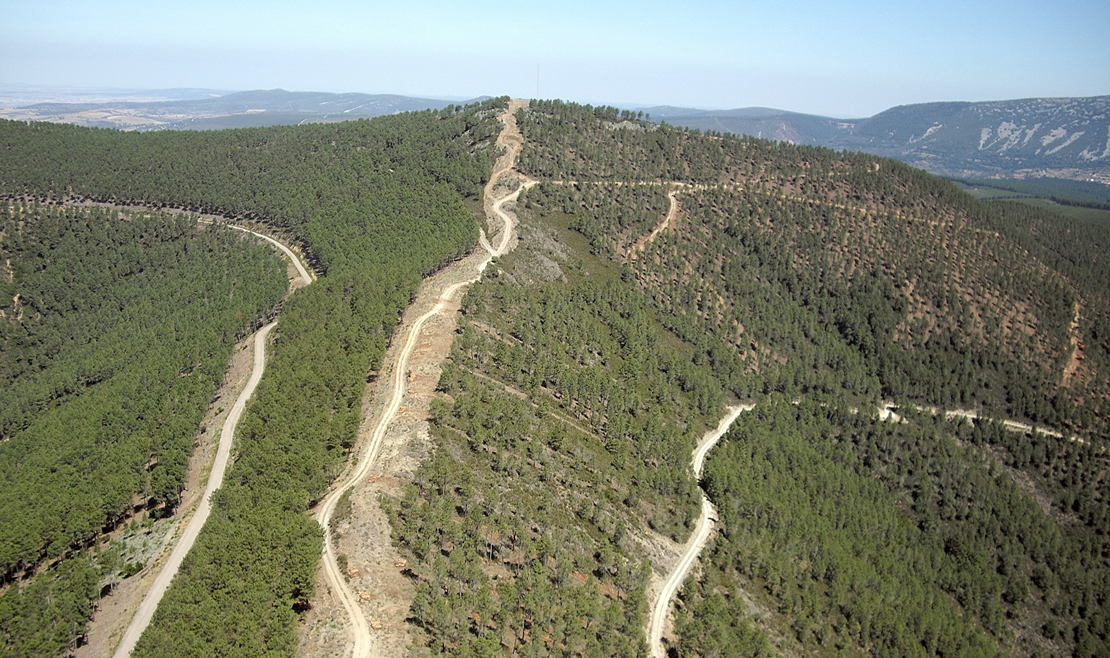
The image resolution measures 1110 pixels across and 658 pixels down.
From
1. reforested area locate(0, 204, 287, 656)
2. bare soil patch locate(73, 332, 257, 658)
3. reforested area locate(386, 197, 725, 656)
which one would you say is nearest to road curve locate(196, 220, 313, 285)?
reforested area locate(0, 204, 287, 656)

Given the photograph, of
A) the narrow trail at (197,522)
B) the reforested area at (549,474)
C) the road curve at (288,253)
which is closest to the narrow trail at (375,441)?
the reforested area at (549,474)

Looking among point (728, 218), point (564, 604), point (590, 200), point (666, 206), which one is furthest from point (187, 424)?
point (728, 218)

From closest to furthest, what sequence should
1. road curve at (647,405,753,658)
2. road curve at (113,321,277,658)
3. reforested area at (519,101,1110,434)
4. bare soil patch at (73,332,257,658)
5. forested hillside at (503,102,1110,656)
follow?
road curve at (113,321,277,658) < bare soil patch at (73,332,257,658) < road curve at (647,405,753,658) < forested hillside at (503,102,1110,656) < reforested area at (519,101,1110,434)

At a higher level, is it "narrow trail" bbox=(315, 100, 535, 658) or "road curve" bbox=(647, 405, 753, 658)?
"narrow trail" bbox=(315, 100, 535, 658)

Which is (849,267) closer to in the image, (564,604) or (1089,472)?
(1089,472)

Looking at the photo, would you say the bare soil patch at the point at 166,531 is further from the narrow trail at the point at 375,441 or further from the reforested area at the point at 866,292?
the reforested area at the point at 866,292

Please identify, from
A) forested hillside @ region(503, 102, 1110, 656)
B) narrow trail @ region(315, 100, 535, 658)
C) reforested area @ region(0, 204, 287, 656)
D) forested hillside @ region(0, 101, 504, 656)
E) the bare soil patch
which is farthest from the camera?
forested hillside @ region(503, 102, 1110, 656)

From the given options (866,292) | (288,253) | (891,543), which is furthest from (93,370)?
(866,292)

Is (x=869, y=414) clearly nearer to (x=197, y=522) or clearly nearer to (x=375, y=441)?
(x=375, y=441)

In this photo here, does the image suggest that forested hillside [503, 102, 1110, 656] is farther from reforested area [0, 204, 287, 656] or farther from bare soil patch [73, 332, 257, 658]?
reforested area [0, 204, 287, 656]
